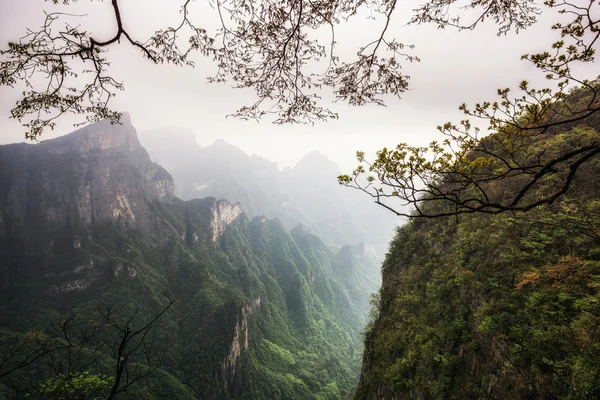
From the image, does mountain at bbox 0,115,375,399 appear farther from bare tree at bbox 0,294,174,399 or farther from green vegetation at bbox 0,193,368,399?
bare tree at bbox 0,294,174,399

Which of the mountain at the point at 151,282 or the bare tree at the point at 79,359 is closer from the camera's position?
the bare tree at the point at 79,359

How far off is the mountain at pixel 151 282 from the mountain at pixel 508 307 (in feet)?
134

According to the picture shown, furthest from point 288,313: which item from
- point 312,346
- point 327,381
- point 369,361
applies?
point 369,361

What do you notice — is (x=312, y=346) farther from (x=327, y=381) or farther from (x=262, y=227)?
(x=262, y=227)

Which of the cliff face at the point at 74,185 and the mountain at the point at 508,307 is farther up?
the cliff face at the point at 74,185

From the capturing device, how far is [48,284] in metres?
60.4

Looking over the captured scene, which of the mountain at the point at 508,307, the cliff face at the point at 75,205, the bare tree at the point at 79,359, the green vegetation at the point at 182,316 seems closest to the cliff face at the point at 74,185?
the cliff face at the point at 75,205

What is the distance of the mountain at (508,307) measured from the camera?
210 inches

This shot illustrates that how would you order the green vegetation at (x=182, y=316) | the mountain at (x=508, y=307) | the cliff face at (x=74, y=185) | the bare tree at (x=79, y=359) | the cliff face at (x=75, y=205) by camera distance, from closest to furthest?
the bare tree at (x=79, y=359) → the mountain at (x=508, y=307) → the green vegetation at (x=182, y=316) → the cliff face at (x=75, y=205) → the cliff face at (x=74, y=185)

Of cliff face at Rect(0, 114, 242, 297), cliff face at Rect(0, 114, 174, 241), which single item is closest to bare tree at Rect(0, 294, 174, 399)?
cliff face at Rect(0, 114, 242, 297)

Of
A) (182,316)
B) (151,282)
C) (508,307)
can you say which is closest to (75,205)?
(151,282)

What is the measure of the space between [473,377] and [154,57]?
35.8 feet

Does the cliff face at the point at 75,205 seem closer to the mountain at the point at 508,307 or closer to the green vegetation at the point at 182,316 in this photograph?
the green vegetation at the point at 182,316

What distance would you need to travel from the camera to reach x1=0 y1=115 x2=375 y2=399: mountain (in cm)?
5216
